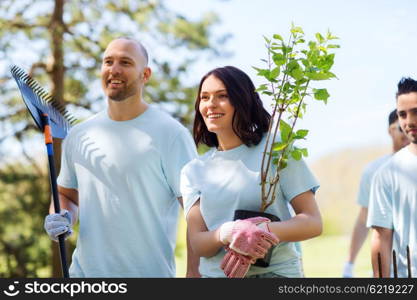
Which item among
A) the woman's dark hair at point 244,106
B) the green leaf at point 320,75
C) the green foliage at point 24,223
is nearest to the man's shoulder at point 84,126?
the woman's dark hair at point 244,106

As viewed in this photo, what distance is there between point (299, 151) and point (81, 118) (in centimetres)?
609

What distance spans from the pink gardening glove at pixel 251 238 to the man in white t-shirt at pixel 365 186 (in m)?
1.86

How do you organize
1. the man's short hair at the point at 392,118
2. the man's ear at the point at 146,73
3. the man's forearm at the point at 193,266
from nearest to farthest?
1. the man's forearm at the point at 193,266
2. the man's ear at the point at 146,73
3. the man's short hair at the point at 392,118

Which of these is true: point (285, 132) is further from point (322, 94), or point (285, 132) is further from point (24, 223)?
point (24, 223)

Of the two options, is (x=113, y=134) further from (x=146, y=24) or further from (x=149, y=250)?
(x=146, y=24)

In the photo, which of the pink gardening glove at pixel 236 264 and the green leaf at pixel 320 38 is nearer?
the pink gardening glove at pixel 236 264

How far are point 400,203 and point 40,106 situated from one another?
155cm

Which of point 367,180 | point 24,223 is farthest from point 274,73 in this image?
point 24,223

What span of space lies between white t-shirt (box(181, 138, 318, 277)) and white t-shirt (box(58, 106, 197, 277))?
38cm

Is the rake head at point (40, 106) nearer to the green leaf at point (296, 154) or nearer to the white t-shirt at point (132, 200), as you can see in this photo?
the white t-shirt at point (132, 200)

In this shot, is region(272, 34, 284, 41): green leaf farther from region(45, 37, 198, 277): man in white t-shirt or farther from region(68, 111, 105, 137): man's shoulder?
region(68, 111, 105, 137): man's shoulder

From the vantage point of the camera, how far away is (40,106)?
9.98 ft

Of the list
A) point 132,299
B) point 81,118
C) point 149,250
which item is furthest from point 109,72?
point 81,118

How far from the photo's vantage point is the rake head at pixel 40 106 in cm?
297
